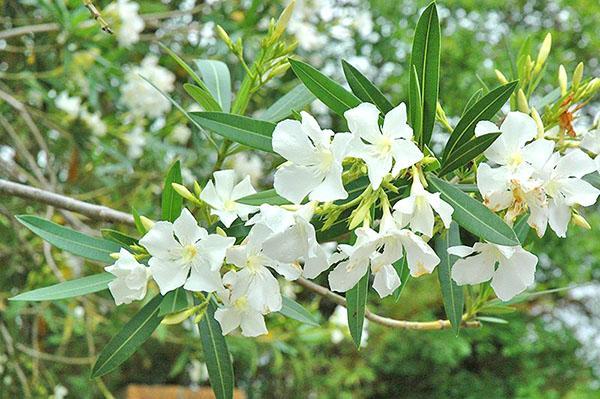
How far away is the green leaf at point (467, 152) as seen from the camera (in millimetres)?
631

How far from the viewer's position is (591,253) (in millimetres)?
4289

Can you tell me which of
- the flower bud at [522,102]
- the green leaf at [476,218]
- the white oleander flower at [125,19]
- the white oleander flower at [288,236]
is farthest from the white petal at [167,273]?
the white oleander flower at [125,19]

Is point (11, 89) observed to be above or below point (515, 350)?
above

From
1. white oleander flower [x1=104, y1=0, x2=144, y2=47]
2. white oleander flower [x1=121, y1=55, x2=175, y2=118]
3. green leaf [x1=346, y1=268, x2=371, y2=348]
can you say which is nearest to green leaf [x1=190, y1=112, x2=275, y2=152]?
green leaf [x1=346, y1=268, x2=371, y2=348]

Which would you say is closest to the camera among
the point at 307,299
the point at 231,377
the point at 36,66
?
the point at 231,377

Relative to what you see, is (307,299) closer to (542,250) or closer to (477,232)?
(542,250)

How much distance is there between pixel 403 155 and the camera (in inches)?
23.1

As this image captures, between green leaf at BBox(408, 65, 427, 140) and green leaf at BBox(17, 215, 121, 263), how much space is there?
352 millimetres

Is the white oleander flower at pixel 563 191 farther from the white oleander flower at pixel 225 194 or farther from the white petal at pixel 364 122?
the white oleander flower at pixel 225 194

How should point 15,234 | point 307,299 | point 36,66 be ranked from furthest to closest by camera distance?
point 307,299 < point 36,66 < point 15,234

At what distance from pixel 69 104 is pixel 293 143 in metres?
1.81

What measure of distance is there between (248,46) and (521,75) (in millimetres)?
1561

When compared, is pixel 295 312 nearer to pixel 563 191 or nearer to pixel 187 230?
pixel 187 230

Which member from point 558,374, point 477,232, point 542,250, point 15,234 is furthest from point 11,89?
point 558,374
